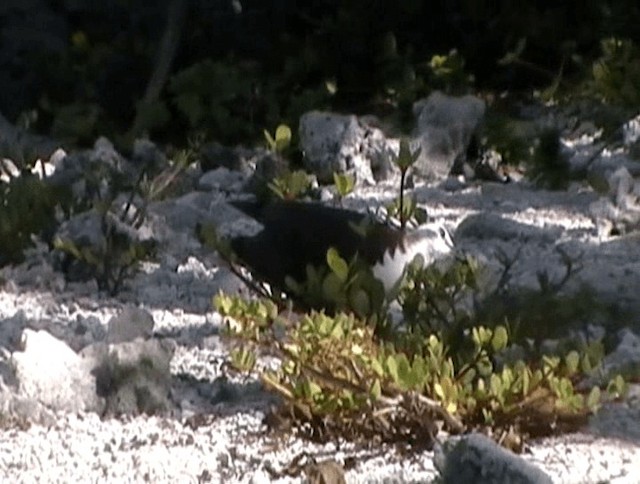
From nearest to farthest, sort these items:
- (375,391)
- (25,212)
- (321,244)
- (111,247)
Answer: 1. (375,391)
2. (321,244)
3. (111,247)
4. (25,212)

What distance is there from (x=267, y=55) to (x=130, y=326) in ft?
12.2

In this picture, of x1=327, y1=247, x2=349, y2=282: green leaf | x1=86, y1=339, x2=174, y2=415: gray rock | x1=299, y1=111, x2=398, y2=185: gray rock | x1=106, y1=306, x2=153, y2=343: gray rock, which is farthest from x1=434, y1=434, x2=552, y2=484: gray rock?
x1=299, y1=111, x2=398, y2=185: gray rock

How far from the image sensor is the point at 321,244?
3.52m

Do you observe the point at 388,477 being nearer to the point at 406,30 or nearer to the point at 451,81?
the point at 451,81

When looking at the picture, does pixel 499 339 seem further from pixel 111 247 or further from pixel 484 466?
pixel 111 247

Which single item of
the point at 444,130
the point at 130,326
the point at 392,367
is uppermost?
the point at 392,367

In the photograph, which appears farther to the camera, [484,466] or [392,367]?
[392,367]

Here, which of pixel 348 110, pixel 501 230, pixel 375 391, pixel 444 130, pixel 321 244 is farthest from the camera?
pixel 348 110

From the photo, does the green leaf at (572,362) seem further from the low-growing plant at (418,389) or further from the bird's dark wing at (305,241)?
the bird's dark wing at (305,241)

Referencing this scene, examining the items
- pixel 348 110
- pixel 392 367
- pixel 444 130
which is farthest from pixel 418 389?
pixel 348 110

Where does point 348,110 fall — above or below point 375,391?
below

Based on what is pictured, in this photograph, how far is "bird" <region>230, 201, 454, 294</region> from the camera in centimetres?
346

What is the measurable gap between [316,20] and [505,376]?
4278 millimetres

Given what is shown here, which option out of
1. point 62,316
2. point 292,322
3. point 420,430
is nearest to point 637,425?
point 420,430
